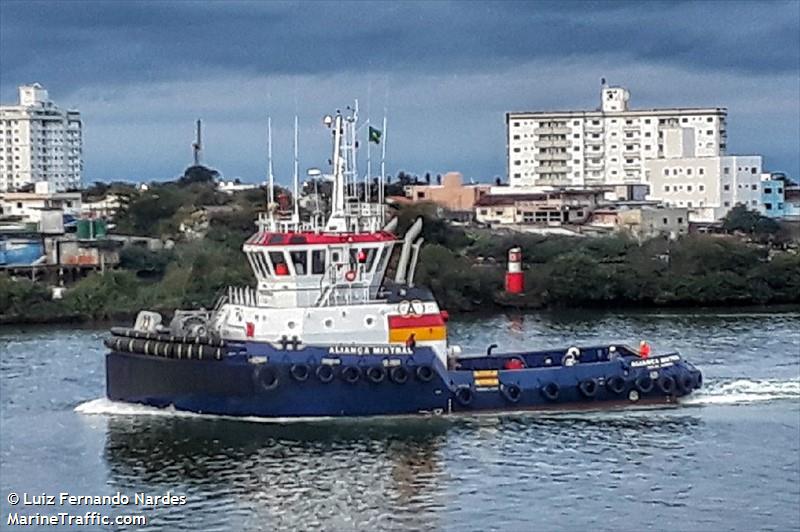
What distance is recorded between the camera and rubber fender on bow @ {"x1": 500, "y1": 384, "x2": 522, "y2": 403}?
849 inches

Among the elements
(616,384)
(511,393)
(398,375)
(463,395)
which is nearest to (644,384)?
(616,384)

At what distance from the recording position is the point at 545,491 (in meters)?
17.4

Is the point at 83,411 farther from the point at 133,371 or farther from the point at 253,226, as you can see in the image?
the point at 253,226

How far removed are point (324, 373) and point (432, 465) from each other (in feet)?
8.40

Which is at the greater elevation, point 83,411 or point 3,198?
point 3,198

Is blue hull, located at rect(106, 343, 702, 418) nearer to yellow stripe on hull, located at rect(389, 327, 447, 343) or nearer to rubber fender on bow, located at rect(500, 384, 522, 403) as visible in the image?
rubber fender on bow, located at rect(500, 384, 522, 403)

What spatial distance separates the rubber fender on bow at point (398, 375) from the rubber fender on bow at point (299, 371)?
1.10 m

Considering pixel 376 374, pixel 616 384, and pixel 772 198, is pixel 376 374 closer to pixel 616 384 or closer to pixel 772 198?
pixel 616 384

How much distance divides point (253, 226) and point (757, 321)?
56.6ft

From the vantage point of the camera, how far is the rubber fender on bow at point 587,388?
72.0 ft

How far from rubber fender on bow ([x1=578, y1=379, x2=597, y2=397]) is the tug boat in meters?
0.02

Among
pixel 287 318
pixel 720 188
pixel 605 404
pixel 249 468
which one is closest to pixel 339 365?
pixel 287 318

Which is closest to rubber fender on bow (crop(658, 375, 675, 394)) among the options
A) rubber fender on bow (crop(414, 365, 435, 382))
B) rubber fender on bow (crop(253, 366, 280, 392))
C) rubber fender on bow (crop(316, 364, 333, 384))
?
rubber fender on bow (crop(414, 365, 435, 382))

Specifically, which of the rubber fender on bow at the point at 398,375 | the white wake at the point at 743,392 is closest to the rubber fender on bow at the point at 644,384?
the white wake at the point at 743,392
